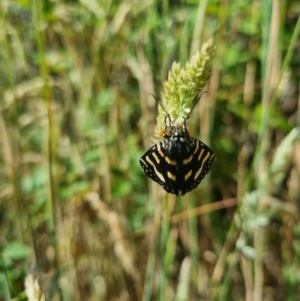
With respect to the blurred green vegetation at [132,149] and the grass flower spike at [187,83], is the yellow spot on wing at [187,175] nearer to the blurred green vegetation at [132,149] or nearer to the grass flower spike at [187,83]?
the grass flower spike at [187,83]

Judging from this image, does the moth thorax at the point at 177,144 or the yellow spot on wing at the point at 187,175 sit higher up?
the moth thorax at the point at 177,144

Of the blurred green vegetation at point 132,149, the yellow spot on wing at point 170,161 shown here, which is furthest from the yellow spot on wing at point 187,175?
the blurred green vegetation at point 132,149

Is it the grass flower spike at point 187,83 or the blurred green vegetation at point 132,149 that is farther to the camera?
the blurred green vegetation at point 132,149

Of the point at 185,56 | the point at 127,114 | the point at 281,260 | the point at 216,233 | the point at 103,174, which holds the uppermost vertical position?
the point at 185,56

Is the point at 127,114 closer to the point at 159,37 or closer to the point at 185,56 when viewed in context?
the point at 159,37

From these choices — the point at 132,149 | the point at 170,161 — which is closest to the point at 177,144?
the point at 170,161

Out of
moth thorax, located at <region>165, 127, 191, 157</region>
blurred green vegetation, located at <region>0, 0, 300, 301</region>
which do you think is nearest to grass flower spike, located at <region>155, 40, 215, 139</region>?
moth thorax, located at <region>165, 127, 191, 157</region>

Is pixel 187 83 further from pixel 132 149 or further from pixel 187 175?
pixel 132 149

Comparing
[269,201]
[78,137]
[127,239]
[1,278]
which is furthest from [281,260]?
[1,278]

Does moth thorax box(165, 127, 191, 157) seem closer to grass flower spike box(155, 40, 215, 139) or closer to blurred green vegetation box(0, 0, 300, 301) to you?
grass flower spike box(155, 40, 215, 139)
